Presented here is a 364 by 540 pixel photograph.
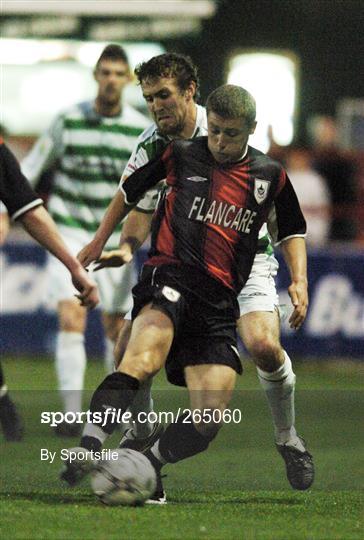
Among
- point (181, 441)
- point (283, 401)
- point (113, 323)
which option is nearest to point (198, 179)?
point (181, 441)

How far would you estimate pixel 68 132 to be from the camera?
35.8ft

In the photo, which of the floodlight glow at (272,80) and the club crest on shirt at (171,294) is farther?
the floodlight glow at (272,80)

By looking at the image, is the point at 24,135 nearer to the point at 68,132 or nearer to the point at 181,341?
the point at 68,132

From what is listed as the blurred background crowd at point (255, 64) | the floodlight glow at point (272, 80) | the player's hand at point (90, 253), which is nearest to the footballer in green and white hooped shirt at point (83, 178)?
the player's hand at point (90, 253)

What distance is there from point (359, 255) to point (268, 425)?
469 cm

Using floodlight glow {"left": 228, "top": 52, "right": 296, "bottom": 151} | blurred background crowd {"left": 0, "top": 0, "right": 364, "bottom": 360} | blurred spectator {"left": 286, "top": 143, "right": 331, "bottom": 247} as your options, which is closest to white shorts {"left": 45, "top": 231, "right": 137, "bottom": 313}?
blurred background crowd {"left": 0, "top": 0, "right": 364, "bottom": 360}

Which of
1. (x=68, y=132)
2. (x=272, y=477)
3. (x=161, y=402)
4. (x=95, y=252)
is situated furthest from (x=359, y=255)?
(x=95, y=252)

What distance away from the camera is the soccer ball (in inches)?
281

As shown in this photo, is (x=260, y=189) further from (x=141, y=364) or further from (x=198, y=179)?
(x=141, y=364)

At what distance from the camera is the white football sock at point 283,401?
833cm

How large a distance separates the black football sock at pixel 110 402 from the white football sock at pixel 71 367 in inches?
132

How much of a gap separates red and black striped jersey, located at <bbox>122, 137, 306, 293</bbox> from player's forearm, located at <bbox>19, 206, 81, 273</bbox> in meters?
0.70

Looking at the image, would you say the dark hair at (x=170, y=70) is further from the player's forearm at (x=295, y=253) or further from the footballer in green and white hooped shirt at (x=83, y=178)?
the footballer in green and white hooped shirt at (x=83, y=178)

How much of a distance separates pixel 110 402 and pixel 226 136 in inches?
54.6
